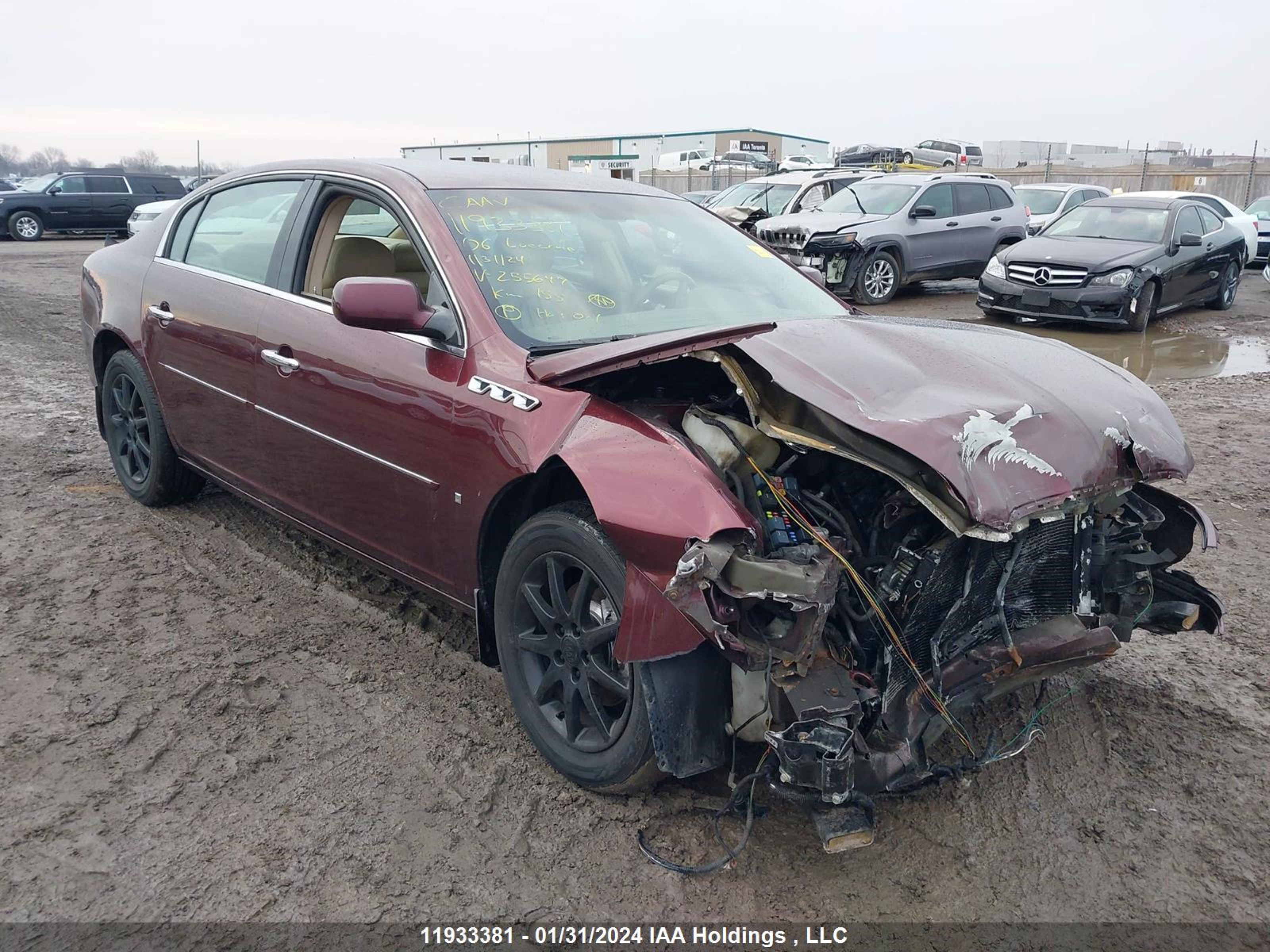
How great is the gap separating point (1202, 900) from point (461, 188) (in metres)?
3.13

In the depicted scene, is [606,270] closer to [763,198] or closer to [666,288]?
[666,288]

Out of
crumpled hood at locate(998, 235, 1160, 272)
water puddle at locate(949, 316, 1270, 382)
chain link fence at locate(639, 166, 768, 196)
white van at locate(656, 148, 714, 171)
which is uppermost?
white van at locate(656, 148, 714, 171)

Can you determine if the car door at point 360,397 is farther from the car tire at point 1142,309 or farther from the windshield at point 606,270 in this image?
the car tire at point 1142,309

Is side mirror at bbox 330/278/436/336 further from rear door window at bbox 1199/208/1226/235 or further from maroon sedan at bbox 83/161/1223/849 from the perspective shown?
rear door window at bbox 1199/208/1226/235

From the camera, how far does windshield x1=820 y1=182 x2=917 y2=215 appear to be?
43.8 feet

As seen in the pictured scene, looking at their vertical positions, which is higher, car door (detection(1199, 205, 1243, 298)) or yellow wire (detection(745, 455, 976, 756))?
car door (detection(1199, 205, 1243, 298))

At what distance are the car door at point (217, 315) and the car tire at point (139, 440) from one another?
0.15m

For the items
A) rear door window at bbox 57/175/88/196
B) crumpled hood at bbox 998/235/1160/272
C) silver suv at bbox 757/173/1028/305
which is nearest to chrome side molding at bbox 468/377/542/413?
crumpled hood at bbox 998/235/1160/272

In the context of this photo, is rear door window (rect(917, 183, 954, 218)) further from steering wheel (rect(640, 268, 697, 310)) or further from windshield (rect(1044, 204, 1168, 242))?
steering wheel (rect(640, 268, 697, 310))

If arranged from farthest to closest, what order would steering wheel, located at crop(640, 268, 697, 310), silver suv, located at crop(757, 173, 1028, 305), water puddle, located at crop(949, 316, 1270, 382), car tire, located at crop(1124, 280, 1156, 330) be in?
silver suv, located at crop(757, 173, 1028, 305) < car tire, located at crop(1124, 280, 1156, 330) < water puddle, located at crop(949, 316, 1270, 382) < steering wheel, located at crop(640, 268, 697, 310)

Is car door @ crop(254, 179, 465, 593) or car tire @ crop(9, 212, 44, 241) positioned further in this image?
car tire @ crop(9, 212, 44, 241)

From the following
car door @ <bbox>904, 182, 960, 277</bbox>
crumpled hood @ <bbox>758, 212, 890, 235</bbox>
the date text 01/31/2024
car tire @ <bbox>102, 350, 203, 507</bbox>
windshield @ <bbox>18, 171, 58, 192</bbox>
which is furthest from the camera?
windshield @ <bbox>18, 171, 58, 192</bbox>

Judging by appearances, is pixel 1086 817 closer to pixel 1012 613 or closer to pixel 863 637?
pixel 1012 613

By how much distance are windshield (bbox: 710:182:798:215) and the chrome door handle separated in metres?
12.3
